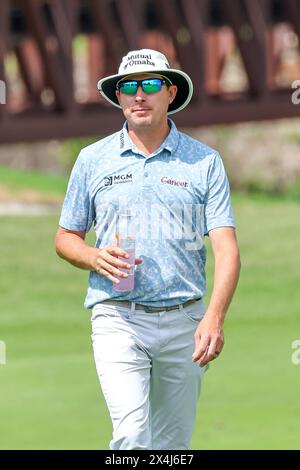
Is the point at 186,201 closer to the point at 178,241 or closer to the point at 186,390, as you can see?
the point at 178,241

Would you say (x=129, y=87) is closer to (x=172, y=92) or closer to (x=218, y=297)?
(x=172, y=92)

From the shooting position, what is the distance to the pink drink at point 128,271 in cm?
734

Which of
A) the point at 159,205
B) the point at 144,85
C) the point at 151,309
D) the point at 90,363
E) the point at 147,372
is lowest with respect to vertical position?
the point at 90,363

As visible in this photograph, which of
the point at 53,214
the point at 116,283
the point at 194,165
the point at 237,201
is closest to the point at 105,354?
the point at 116,283

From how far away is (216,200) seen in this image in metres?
7.52

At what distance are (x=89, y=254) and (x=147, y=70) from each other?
0.86 metres

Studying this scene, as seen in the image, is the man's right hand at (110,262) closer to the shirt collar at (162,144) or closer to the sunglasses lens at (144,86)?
the shirt collar at (162,144)

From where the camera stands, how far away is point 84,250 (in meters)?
7.50

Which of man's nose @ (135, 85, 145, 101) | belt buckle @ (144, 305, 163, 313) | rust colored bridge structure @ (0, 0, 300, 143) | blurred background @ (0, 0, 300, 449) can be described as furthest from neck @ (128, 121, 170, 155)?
rust colored bridge structure @ (0, 0, 300, 143)

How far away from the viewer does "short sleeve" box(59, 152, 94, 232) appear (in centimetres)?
762

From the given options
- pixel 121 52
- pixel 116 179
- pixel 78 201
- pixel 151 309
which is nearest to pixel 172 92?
pixel 116 179

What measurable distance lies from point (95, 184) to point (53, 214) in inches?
1116

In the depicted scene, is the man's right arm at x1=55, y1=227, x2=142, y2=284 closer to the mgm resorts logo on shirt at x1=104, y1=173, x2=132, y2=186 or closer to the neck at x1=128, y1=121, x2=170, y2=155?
the mgm resorts logo on shirt at x1=104, y1=173, x2=132, y2=186

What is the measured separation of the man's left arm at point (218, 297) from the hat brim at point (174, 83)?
74 cm
